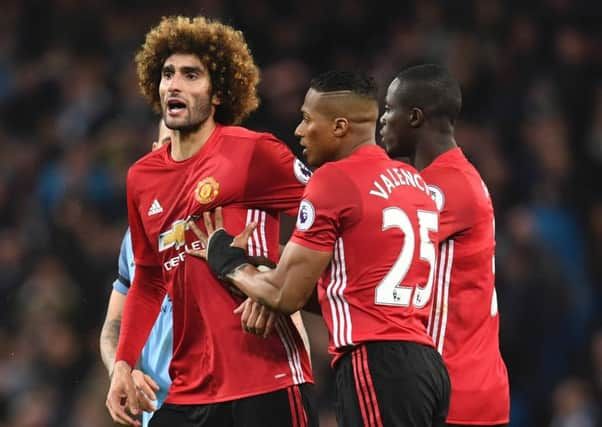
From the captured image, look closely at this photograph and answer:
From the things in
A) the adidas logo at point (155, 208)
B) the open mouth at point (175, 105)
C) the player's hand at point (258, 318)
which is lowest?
the player's hand at point (258, 318)

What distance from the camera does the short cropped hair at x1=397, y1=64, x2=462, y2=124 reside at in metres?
4.97

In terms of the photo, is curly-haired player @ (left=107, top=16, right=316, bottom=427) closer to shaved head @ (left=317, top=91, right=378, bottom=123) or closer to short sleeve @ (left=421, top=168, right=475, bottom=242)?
shaved head @ (left=317, top=91, right=378, bottom=123)

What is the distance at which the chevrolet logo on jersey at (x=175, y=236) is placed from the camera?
4.76m

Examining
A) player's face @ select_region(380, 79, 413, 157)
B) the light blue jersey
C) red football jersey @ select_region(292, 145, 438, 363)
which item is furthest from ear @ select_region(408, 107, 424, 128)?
the light blue jersey

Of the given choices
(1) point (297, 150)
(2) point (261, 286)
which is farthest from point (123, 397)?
(1) point (297, 150)

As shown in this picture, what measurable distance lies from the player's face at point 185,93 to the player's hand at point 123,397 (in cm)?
100

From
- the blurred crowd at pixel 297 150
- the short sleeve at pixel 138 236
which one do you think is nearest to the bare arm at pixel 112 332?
the short sleeve at pixel 138 236

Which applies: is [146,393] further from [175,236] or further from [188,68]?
[188,68]

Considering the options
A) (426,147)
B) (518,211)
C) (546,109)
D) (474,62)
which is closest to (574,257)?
(518,211)

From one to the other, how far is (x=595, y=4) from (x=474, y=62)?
1.14 meters

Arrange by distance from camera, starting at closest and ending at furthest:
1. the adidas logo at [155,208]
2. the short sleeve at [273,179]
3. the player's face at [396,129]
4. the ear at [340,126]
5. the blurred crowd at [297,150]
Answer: the ear at [340,126]
the short sleeve at [273,179]
the adidas logo at [155,208]
the player's face at [396,129]
the blurred crowd at [297,150]

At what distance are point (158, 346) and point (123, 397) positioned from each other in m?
0.81

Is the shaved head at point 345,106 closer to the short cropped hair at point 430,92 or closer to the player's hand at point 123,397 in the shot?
the short cropped hair at point 430,92

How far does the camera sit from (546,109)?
31.0 ft
